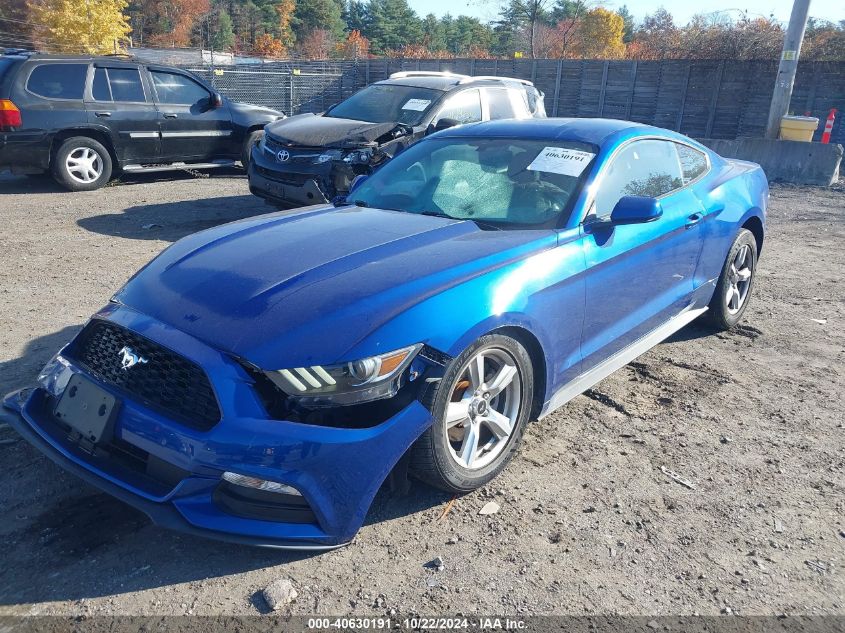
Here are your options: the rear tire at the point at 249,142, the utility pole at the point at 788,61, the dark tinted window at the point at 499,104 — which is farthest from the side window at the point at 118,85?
the utility pole at the point at 788,61

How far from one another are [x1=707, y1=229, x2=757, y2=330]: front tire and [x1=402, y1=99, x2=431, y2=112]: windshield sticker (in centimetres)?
445

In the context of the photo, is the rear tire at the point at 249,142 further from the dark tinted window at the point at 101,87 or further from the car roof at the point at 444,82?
the car roof at the point at 444,82

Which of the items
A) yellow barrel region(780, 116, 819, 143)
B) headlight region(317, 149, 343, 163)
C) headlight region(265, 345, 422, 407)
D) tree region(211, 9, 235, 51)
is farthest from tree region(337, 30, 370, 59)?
headlight region(265, 345, 422, 407)

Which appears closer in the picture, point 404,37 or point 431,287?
point 431,287

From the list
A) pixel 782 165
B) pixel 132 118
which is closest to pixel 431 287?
pixel 132 118

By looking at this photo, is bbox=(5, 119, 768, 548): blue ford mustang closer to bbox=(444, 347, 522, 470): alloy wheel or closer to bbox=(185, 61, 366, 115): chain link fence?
bbox=(444, 347, 522, 470): alloy wheel

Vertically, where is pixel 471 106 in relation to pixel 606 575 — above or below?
above

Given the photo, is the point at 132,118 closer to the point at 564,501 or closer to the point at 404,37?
the point at 564,501

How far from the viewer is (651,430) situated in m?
3.84

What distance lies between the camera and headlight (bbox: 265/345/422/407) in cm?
252

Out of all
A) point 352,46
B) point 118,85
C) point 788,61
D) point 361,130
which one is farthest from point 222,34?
point 361,130

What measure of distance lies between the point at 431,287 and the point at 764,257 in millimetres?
6338

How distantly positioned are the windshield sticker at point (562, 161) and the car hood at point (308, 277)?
1.85ft

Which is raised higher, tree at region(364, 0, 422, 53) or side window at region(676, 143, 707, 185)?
tree at region(364, 0, 422, 53)
